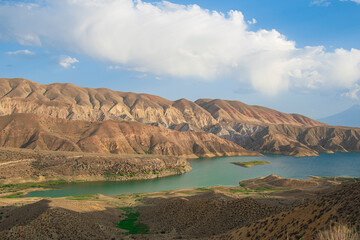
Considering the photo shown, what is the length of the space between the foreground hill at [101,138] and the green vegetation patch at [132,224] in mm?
64470

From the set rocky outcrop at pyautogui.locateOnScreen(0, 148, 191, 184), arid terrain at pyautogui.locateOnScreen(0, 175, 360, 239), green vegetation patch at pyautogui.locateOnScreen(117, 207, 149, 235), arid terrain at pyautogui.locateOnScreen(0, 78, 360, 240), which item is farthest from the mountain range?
arid terrain at pyautogui.locateOnScreen(0, 175, 360, 239)

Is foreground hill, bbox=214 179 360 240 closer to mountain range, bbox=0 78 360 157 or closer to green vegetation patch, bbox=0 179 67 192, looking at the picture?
green vegetation patch, bbox=0 179 67 192

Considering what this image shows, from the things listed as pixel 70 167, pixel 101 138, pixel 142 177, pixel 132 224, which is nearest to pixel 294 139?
pixel 101 138

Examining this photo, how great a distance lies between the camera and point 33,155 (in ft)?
242

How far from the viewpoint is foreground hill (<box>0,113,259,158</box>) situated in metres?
94.2

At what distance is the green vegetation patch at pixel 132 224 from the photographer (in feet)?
90.0

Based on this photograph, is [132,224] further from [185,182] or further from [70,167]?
[70,167]

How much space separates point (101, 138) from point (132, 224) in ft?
261

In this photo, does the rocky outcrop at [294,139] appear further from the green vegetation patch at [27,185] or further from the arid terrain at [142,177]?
the green vegetation patch at [27,185]

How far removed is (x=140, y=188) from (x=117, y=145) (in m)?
46.7

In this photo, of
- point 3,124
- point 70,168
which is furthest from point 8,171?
point 3,124

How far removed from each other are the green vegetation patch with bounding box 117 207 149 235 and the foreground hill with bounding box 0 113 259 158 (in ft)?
212

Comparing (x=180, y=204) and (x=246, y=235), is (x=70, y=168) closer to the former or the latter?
(x=180, y=204)

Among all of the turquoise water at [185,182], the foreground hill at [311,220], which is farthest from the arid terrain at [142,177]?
the turquoise water at [185,182]
